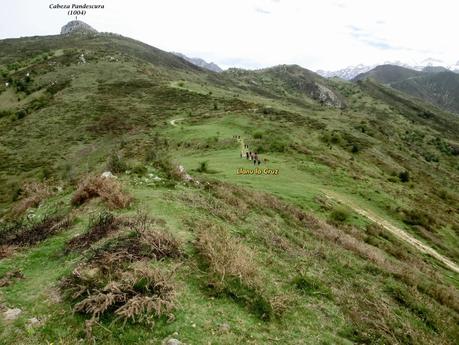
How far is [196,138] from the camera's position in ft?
177

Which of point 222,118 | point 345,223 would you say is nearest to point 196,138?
point 222,118

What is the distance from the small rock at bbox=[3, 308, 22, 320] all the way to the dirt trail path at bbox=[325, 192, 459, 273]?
26860 mm

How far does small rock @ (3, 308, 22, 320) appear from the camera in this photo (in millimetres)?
9477

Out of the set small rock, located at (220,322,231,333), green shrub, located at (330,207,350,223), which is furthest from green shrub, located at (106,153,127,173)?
small rock, located at (220,322,231,333)

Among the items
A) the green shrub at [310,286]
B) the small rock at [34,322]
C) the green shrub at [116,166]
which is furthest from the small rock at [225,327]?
the green shrub at [116,166]

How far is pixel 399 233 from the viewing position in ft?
99.8

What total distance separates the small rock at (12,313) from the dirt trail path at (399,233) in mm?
26860

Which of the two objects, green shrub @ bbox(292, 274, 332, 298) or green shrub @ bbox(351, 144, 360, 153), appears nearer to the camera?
green shrub @ bbox(292, 274, 332, 298)

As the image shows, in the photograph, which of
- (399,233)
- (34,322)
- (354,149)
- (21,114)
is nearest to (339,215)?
(399,233)

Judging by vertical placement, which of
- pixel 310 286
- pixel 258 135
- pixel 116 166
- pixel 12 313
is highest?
pixel 116 166

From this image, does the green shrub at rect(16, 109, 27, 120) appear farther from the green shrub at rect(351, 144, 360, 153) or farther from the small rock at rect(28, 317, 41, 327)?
the small rock at rect(28, 317, 41, 327)

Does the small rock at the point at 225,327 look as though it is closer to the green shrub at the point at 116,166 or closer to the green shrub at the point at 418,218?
the green shrub at the point at 116,166

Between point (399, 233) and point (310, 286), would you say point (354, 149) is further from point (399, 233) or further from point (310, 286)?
point (310, 286)

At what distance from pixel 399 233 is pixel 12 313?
28.1m
